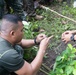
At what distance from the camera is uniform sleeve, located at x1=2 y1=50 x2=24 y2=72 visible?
7.27 ft

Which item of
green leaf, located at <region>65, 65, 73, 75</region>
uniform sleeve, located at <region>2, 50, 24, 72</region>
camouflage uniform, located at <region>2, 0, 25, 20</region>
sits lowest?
camouflage uniform, located at <region>2, 0, 25, 20</region>

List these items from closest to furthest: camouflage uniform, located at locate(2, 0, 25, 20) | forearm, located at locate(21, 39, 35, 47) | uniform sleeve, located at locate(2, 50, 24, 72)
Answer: uniform sleeve, located at locate(2, 50, 24, 72)
forearm, located at locate(21, 39, 35, 47)
camouflage uniform, located at locate(2, 0, 25, 20)

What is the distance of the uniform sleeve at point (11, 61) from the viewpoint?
7.27 ft

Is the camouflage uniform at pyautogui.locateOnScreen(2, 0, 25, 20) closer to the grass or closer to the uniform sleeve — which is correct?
the grass

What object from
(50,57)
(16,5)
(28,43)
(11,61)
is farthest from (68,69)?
(16,5)

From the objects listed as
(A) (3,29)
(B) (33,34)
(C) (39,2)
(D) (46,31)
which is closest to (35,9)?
(C) (39,2)

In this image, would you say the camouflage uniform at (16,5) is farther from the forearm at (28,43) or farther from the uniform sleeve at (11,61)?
the uniform sleeve at (11,61)

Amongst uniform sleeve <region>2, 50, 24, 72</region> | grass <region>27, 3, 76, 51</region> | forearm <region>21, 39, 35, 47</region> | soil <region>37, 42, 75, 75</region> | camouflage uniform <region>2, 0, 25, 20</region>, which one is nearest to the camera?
uniform sleeve <region>2, 50, 24, 72</region>

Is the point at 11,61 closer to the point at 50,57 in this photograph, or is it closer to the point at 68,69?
the point at 68,69

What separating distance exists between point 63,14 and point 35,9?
2.57 ft

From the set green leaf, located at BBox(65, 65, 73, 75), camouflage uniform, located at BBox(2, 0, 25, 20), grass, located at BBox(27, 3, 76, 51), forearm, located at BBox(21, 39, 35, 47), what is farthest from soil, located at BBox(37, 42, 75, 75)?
camouflage uniform, located at BBox(2, 0, 25, 20)

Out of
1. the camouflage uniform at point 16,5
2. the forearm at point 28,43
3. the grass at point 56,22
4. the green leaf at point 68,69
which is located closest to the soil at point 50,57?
the grass at point 56,22

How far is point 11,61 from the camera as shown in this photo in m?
2.21

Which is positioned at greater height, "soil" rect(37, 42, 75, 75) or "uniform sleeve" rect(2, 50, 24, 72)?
"uniform sleeve" rect(2, 50, 24, 72)
